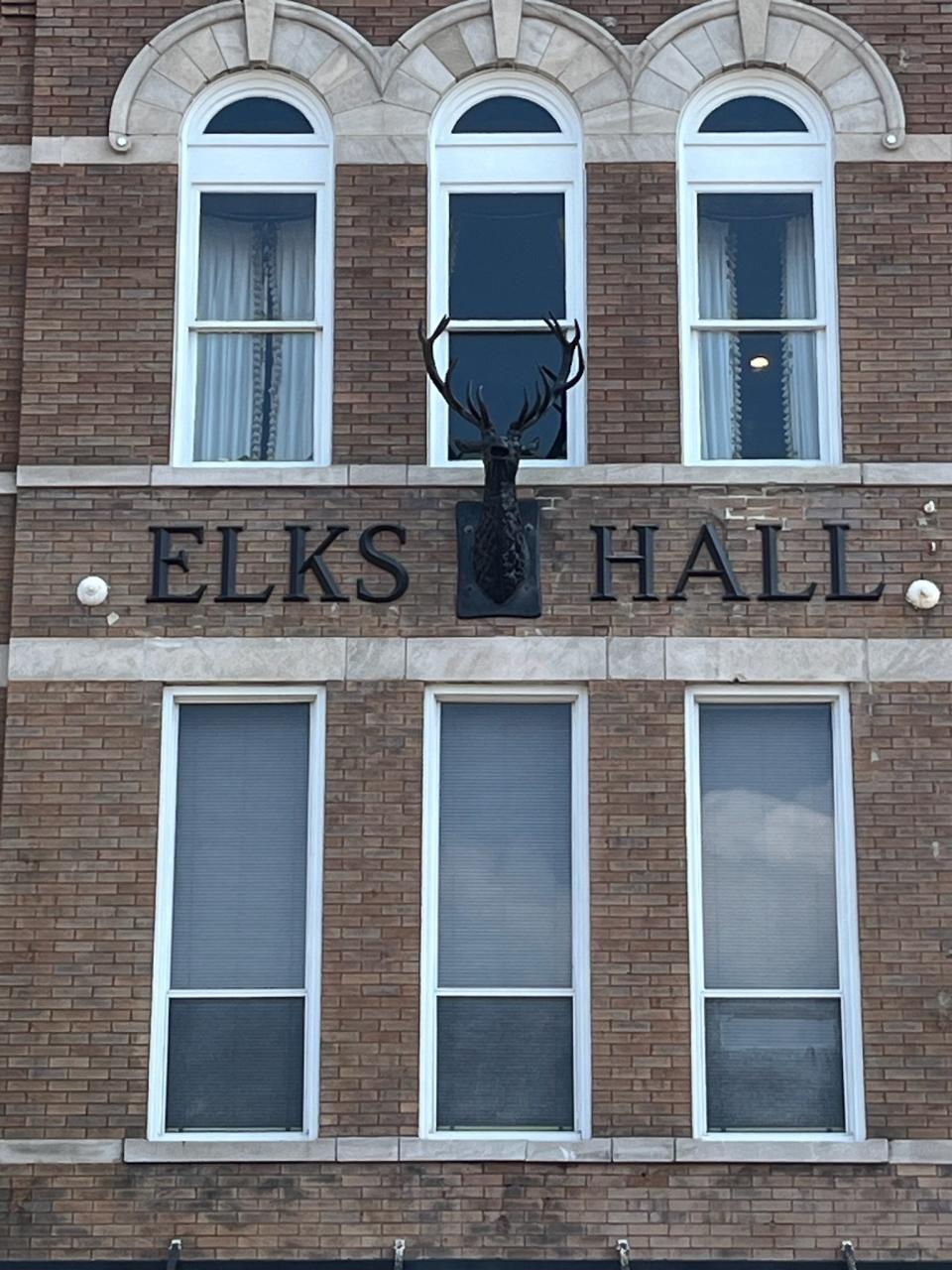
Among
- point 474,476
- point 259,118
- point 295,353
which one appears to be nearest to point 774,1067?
point 474,476

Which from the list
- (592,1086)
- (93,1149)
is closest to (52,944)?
(93,1149)

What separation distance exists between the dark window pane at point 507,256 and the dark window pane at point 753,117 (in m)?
1.17

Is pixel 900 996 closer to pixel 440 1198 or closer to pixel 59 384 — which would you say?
pixel 440 1198

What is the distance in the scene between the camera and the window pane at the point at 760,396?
14945 mm

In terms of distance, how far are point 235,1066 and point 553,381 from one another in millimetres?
4583

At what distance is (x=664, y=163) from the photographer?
15125 mm

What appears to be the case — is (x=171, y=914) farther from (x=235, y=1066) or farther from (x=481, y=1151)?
(x=481, y=1151)

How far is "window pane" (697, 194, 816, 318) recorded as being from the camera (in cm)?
1517

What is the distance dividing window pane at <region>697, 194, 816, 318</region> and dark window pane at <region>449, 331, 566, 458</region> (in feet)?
3.74

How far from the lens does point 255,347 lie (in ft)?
49.9

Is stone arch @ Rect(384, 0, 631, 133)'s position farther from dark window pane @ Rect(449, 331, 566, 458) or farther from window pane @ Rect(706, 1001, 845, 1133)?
window pane @ Rect(706, 1001, 845, 1133)

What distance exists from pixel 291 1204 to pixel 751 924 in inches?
126

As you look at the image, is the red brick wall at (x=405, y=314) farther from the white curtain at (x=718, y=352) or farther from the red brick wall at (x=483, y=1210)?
the red brick wall at (x=483, y=1210)

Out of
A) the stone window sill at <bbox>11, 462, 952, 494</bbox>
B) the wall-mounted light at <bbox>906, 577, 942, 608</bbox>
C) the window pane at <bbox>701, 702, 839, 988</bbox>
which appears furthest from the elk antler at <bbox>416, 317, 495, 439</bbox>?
the wall-mounted light at <bbox>906, 577, 942, 608</bbox>
